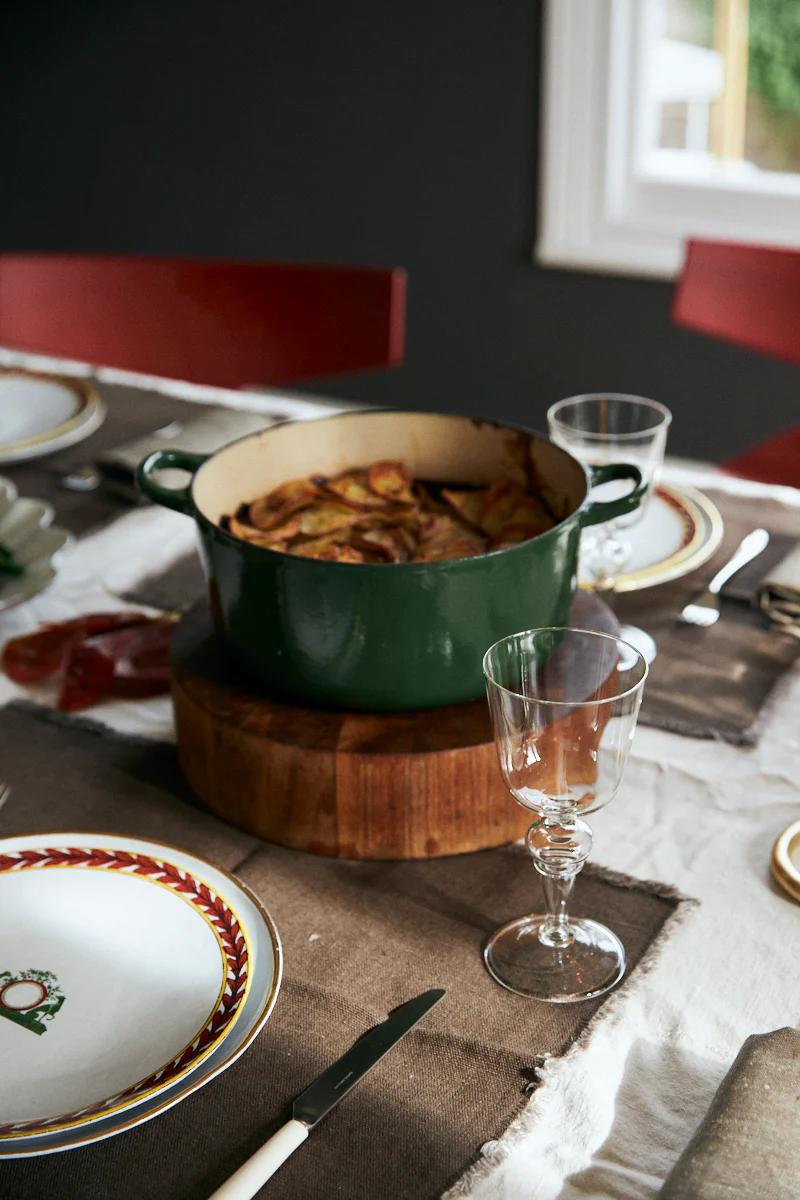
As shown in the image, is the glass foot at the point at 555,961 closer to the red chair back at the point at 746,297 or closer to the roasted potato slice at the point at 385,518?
the roasted potato slice at the point at 385,518

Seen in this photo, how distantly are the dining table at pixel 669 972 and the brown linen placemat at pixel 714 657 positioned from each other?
0.04ft

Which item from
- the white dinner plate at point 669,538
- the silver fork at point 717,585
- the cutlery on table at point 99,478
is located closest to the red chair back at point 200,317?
the cutlery on table at point 99,478

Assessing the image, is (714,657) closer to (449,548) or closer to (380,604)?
(449,548)

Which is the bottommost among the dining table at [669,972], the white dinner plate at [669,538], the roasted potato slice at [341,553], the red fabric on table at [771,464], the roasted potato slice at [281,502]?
the red fabric on table at [771,464]

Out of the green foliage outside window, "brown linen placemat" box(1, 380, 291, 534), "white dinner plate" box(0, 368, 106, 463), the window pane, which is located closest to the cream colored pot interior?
"brown linen placemat" box(1, 380, 291, 534)

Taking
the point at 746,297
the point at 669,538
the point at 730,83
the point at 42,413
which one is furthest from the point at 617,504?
the point at 730,83

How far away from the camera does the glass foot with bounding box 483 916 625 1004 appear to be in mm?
740

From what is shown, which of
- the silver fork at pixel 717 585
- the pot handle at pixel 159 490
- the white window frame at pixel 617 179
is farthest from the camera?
the white window frame at pixel 617 179

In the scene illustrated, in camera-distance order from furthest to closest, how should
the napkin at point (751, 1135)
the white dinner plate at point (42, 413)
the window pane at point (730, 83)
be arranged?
the window pane at point (730, 83) → the white dinner plate at point (42, 413) → the napkin at point (751, 1135)

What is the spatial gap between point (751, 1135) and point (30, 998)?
0.39 m

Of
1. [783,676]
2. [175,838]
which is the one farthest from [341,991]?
[783,676]

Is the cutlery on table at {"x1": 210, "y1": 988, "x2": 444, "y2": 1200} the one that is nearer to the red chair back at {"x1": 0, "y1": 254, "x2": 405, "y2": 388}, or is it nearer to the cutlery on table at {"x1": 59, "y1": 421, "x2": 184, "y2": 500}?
the cutlery on table at {"x1": 59, "y1": 421, "x2": 184, "y2": 500}

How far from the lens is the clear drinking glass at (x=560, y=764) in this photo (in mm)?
706

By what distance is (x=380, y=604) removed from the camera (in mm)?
829
